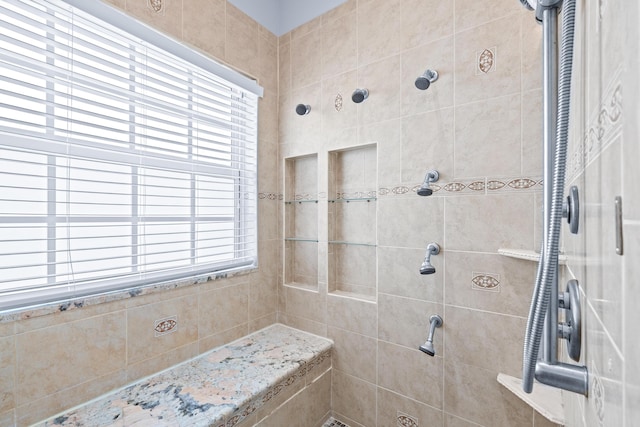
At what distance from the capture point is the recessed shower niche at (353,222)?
5.57 ft

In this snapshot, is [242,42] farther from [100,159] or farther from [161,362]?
[161,362]

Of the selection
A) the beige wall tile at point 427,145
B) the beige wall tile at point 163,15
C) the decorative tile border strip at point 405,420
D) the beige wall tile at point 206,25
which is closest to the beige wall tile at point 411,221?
the beige wall tile at point 427,145

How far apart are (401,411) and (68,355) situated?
1.54 m

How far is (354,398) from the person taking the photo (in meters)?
1.66

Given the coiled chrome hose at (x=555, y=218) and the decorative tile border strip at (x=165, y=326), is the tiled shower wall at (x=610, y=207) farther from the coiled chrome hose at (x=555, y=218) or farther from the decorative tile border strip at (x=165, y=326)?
the decorative tile border strip at (x=165, y=326)

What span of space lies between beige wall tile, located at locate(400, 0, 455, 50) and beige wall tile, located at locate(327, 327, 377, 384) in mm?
1612

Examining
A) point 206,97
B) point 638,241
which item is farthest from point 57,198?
point 638,241

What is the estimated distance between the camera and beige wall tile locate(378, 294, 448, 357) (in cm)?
141

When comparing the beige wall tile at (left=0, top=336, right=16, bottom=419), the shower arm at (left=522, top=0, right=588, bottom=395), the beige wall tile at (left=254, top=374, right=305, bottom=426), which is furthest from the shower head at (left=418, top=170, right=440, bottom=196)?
the beige wall tile at (left=0, top=336, right=16, bottom=419)

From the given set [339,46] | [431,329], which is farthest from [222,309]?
[339,46]

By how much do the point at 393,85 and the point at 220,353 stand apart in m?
1.75

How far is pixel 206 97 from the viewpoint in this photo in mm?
1591

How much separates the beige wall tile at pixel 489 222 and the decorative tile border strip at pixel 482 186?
0.03 metres

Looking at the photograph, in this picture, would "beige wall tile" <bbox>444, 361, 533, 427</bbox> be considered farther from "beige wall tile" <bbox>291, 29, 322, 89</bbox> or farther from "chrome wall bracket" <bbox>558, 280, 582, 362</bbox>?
"beige wall tile" <bbox>291, 29, 322, 89</bbox>
